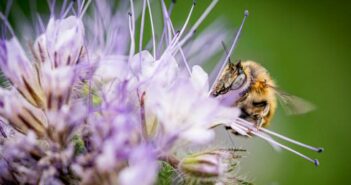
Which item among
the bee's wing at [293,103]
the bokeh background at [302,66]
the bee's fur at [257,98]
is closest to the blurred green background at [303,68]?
the bokeh background at [302,66]

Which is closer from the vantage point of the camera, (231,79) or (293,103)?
(231,79)

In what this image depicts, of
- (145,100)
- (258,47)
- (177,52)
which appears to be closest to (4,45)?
(145,100)

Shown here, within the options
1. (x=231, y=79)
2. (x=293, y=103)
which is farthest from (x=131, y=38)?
(x=293, y=103)

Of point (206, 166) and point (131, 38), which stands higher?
point (131, 38)

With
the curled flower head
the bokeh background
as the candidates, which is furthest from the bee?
the bokeh background

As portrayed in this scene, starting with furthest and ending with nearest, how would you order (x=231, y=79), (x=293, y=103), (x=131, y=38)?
(x=293, y=103), (x=231, y=79), (x=131, y=38)

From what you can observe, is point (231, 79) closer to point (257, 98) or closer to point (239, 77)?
point (239, 77)

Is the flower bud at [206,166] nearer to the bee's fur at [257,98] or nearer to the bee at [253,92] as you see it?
the bee at [253,92]

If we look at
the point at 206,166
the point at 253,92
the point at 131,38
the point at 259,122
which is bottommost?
the point at 206,166
